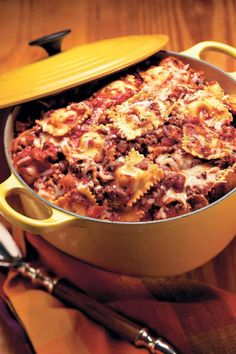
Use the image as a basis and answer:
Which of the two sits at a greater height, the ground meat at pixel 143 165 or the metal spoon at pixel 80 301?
the ground meat at pixel 143 165

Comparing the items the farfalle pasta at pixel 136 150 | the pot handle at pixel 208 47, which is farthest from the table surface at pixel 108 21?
the farfalle pasta at pixel 136 150

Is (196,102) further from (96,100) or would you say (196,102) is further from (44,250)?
(44,250)

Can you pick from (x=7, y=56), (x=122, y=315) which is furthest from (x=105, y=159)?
(x=7, y=56)

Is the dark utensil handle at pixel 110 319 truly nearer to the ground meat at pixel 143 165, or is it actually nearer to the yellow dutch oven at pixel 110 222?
the yellow dutch oven at pixel 110 222

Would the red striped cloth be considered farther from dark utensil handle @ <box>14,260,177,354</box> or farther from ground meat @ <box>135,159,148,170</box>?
ground meat @ <box>135,159,148,170</box>

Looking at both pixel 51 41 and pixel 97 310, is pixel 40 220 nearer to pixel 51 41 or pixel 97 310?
pixel 97 310

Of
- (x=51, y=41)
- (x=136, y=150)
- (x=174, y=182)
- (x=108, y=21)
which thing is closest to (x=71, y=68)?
(x=51, y=41)

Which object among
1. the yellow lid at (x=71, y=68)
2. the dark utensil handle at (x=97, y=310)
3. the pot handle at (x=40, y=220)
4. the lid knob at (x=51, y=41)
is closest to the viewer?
the pot handle at (x=40, y=220)
